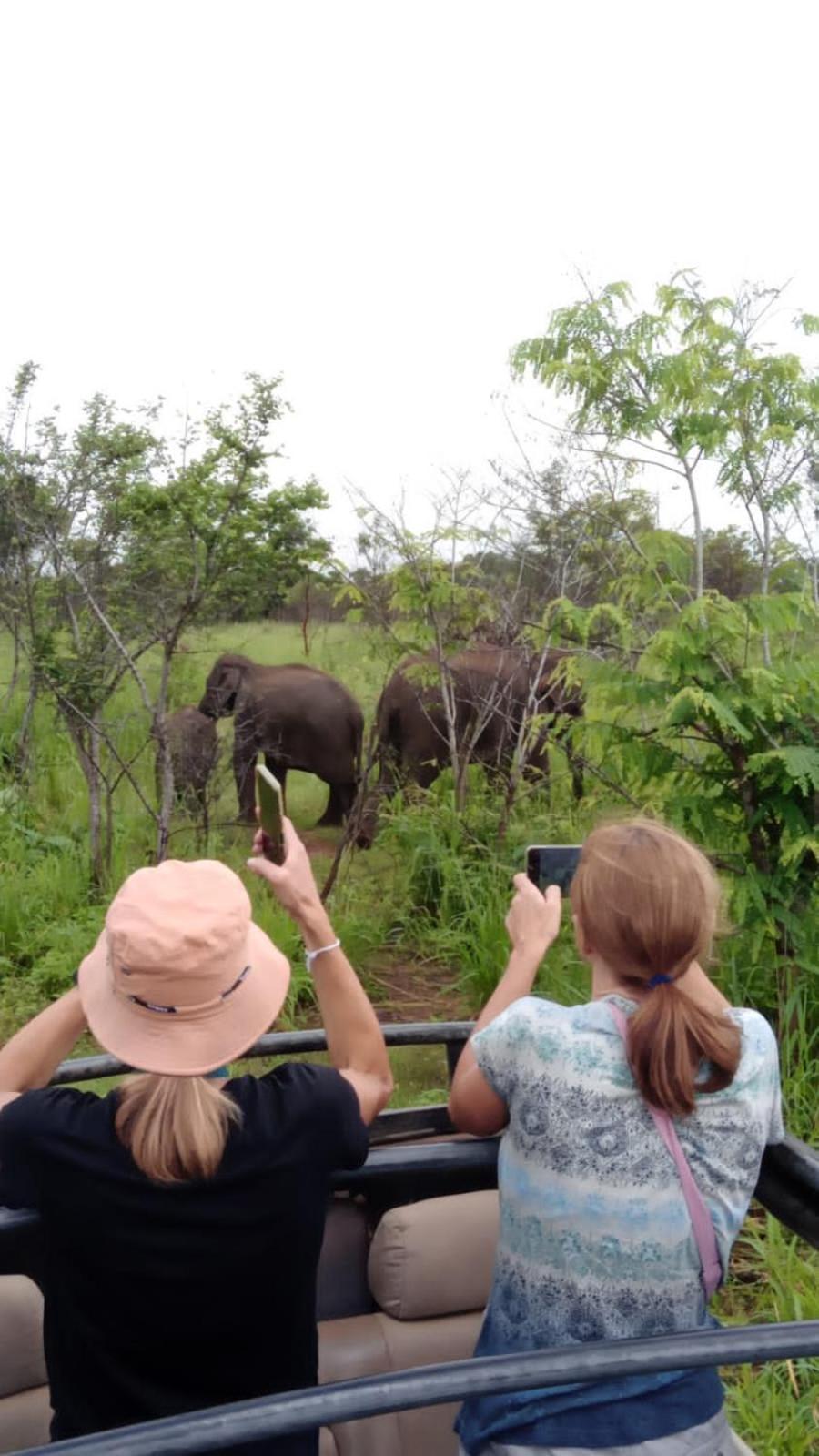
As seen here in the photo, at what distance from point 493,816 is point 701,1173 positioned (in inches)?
202

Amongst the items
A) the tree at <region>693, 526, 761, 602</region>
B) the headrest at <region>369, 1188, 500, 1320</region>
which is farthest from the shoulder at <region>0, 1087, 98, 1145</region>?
the tree at <region>693, 526, 761, 602</region>

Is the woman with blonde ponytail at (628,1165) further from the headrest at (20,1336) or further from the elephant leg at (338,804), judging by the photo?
the elephant leg at (338,804)

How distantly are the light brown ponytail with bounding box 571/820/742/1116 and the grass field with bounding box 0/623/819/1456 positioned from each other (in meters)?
1.51

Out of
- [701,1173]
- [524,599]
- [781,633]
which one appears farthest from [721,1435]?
[524,599]

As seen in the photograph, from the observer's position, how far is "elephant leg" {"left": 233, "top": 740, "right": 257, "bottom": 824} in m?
7.99

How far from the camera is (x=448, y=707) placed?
7223 mm

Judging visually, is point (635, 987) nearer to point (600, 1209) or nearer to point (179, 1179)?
point (600, 1209)

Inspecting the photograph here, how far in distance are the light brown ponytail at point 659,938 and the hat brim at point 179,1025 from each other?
440 millimetres

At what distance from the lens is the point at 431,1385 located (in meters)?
1.23

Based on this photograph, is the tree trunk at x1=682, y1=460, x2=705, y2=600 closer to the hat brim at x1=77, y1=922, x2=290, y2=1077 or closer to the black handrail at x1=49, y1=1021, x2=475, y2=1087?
the black handrail at x1=49, y1=1021, x2=475, y2=1087

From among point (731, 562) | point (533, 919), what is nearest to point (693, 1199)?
point (533, 919)

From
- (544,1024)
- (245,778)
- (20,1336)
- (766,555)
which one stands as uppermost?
(766,555)

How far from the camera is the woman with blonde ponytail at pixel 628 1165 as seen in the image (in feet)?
5.20

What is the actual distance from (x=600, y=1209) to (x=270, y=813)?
27.1 inches
